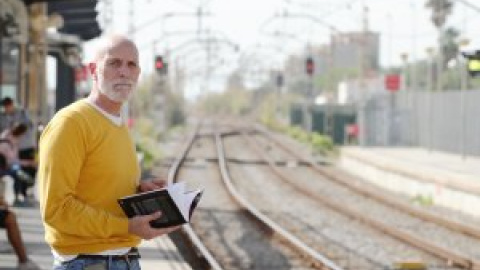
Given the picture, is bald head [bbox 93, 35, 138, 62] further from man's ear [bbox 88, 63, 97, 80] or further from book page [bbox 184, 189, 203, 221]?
book page [bbox 184, 189, 203, 221]

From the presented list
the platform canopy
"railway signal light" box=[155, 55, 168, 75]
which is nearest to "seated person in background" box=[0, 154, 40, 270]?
the platform canopy

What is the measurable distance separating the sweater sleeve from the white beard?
8.3 inches

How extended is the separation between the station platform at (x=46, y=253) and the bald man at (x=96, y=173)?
6.16 meters

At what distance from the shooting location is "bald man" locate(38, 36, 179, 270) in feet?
13.7

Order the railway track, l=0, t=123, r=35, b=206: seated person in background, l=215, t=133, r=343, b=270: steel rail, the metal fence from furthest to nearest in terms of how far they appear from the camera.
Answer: the metal fence, the railway track, l=215, t=133, r=343, b=270: steel rail, l=0, t=123, r=35, b=206: seated person in background

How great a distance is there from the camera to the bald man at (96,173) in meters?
4.18

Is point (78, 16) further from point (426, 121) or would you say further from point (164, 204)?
point (164, 204)

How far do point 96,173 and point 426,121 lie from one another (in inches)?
1501

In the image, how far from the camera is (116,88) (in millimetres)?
4371

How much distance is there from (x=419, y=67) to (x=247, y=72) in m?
27.4

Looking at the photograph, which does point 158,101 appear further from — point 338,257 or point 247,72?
point 247,72

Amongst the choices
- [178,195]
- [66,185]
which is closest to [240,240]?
[178,195]

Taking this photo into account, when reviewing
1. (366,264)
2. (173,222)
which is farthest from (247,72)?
Result: (173,222)

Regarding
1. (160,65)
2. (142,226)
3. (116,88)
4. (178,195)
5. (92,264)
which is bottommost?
(92,264)
